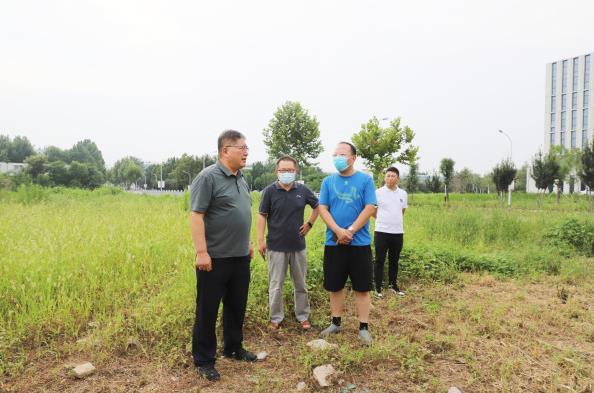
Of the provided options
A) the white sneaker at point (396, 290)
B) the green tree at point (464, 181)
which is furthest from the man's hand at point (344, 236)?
the green tree at point (464, 181)

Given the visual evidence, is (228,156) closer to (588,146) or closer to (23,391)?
(23,391)

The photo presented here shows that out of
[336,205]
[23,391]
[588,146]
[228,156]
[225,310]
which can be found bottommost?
[23,391]

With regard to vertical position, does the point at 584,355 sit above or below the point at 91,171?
Result: below

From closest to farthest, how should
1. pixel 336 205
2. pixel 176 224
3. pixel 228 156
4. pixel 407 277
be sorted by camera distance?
pixel 228 156 → pixel 336 205 → pixel 407 277 → pixel 176 224

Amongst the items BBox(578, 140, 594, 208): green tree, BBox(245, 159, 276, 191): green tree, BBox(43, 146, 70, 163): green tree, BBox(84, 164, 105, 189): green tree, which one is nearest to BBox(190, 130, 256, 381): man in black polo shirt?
BBox(578, 140, 594, 208): green tree

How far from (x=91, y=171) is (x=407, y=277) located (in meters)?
45.0

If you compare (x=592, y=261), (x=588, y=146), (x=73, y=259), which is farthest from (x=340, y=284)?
(x=588, y=146)

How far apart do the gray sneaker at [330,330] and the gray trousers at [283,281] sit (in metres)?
0.31

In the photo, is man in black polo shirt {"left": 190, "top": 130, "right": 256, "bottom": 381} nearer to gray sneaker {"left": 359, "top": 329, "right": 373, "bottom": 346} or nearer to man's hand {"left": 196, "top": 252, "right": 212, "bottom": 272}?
man's hand {"left": 196, "top": 252, "right": 212, "bottom": 272}

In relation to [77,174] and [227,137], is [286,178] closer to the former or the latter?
[227,137]

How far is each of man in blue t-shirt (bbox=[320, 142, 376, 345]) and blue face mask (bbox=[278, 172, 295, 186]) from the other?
1.21ft

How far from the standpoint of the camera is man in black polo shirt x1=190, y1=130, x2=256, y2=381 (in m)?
2.80

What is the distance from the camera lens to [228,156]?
296cm

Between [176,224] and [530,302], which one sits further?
[176,224]
